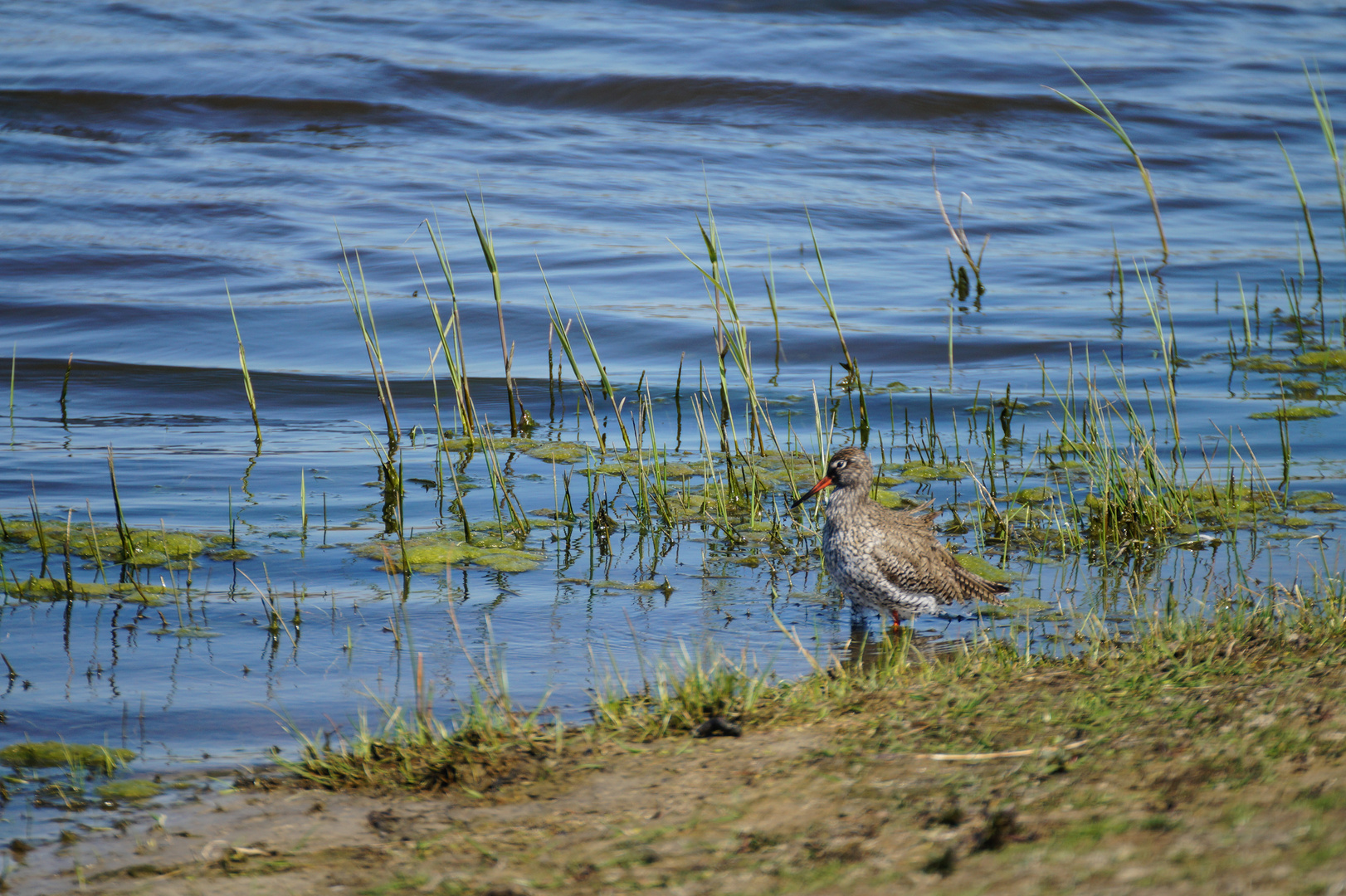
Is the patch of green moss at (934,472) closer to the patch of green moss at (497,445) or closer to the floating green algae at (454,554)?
the patch of green moss at (497,445)

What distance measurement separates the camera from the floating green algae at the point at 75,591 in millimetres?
5594

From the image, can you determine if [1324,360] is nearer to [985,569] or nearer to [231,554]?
[985,569]

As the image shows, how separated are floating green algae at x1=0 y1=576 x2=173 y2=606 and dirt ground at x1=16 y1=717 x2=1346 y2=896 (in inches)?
86.5

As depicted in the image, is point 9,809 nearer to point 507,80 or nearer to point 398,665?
point 398,665

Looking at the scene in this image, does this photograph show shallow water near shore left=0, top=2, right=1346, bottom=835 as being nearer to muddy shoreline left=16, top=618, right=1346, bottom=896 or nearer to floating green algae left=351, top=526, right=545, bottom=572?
floating green algae left=351, top=526, right=545, bottom=572

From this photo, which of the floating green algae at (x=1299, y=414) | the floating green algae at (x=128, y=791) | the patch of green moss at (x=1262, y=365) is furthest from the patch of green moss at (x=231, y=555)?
the patch of green moss at (x=1262, y=365)

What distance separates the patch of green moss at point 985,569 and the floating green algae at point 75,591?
3952 millimetres

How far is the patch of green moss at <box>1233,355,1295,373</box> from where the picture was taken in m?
10.0

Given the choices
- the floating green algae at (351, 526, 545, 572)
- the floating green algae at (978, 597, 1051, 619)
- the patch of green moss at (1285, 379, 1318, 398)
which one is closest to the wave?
the patch of green moss at (1285, 379, 1318, 398)

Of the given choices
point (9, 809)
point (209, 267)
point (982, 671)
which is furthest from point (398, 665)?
point (209, 267)

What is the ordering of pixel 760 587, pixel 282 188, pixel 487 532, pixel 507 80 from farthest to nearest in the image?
pixel 507 80, pixel 282 188, pixel 487 532, pixel 760 587

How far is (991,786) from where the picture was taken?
10.2 feet

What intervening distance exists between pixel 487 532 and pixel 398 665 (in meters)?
1.77

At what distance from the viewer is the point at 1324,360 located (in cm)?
1001
